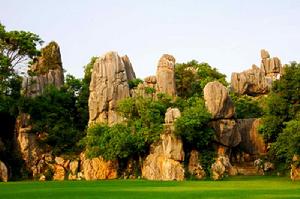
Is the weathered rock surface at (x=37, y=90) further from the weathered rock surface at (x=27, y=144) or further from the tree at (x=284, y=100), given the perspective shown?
the tree at (x=284, y=100)

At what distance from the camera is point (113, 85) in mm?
50562

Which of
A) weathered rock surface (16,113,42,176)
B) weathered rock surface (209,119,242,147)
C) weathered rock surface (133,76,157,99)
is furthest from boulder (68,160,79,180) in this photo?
weathered rock surface (209,119,242,147)

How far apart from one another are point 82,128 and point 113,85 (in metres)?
6.94

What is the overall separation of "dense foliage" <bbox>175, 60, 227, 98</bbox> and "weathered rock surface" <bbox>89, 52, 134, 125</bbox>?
9608 mm

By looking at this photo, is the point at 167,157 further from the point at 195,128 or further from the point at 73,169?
the point at 73,169

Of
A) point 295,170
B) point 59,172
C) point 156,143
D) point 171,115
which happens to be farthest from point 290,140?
point 59,172

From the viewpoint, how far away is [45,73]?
2340 inches

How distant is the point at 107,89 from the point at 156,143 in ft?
29.6

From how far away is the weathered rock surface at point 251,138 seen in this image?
1991 inches

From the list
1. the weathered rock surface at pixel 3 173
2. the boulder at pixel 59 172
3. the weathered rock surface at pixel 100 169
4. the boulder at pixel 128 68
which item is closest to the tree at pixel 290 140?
the weathered rock surface at pixel 100 169

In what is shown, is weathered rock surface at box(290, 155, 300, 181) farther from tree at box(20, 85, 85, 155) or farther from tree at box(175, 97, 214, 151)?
tree at box(20, 85, 85, 155)

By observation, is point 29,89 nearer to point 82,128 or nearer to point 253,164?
point 82,128

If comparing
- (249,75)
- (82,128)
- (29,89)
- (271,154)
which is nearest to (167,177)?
(271,154)

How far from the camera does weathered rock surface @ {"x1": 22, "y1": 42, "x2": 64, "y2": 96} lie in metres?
53.7
